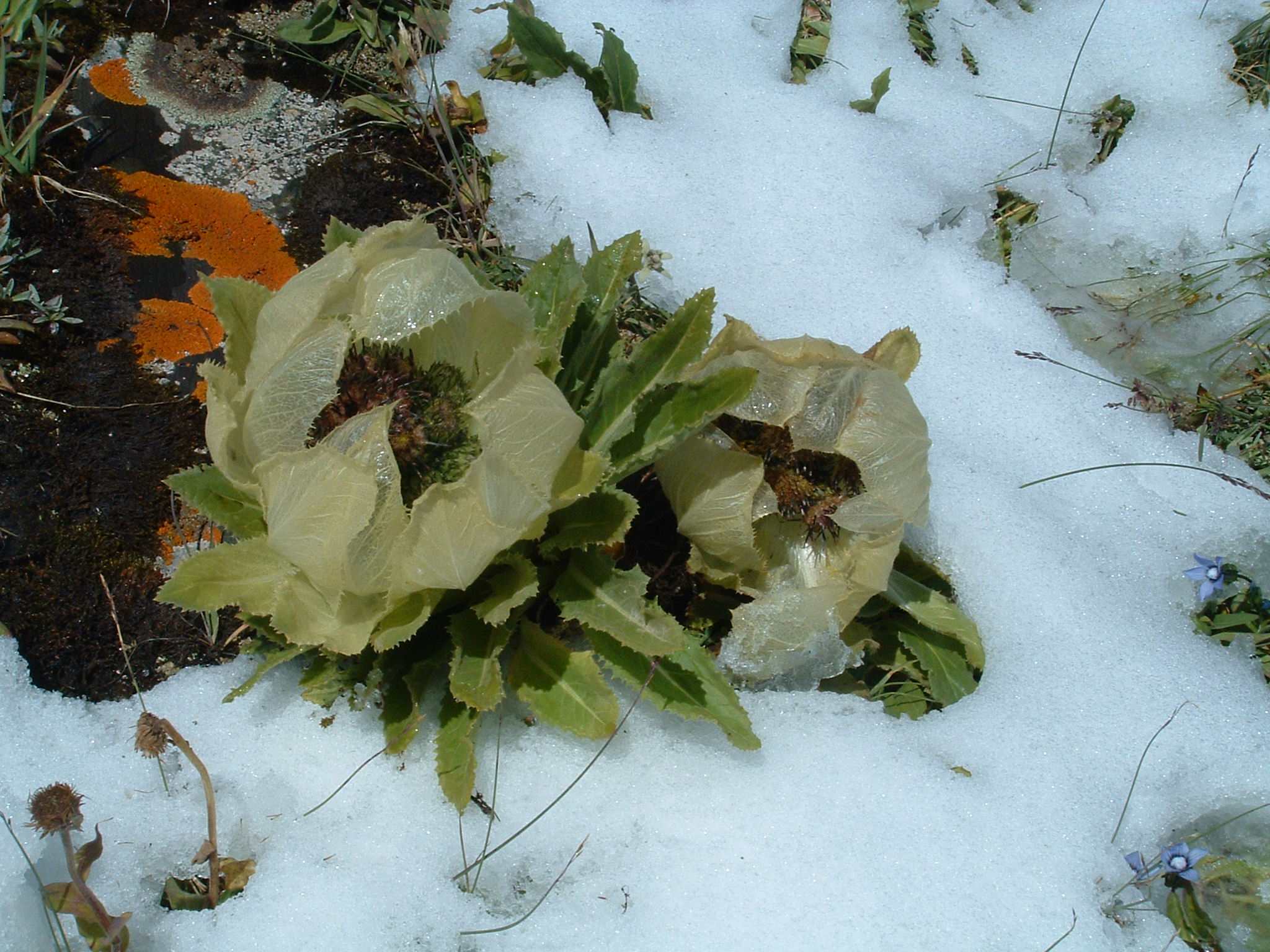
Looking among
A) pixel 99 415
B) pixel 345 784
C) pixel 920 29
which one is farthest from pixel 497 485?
pixel 920 29

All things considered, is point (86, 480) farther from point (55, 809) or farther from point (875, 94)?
point (875, 94)

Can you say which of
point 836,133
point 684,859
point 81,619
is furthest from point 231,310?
point 836,133

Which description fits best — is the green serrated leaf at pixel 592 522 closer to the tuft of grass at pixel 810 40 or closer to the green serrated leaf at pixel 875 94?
the green serrated leaf at pixel 875 94

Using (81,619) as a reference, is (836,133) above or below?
above

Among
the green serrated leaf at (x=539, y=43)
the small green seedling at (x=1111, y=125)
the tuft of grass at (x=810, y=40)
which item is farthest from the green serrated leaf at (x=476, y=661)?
the small green seedling at (x=1111, y=125)

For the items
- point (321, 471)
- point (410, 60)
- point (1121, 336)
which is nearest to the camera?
point (321, 471)

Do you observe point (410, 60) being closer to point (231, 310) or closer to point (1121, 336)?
point (231, 310)

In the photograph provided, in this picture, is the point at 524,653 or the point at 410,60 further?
the point at 410,60
